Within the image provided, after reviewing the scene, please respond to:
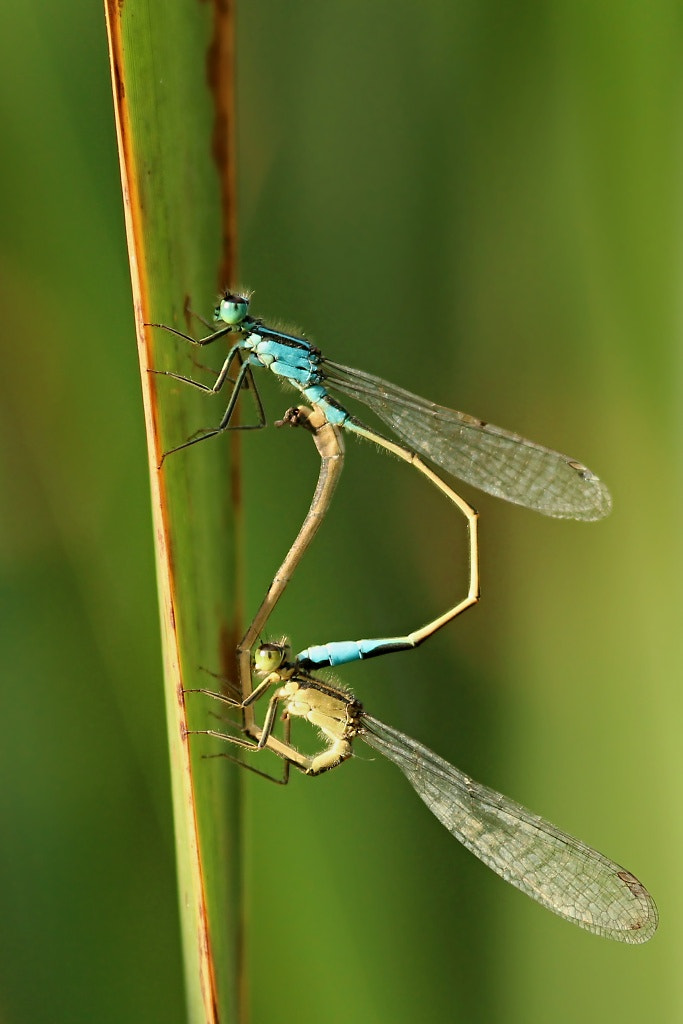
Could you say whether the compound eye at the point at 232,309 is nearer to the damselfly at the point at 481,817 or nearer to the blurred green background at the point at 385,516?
the blurred green background at the point at 385,516

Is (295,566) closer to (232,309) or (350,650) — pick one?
(350,650)

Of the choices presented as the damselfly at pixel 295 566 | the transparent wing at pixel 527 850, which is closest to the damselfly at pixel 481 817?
the transparent wing at pixel 527 850

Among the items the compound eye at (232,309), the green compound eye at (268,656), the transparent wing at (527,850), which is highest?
the compound eye at (232,309)

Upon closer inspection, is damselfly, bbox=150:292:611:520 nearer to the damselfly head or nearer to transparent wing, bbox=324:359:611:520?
transparent wing, bbox=324:359:611:520

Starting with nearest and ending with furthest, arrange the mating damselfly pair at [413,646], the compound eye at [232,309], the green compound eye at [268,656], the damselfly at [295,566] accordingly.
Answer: the compound eye at [232,309], the damselfly at [295,566], the mating damselfly pair at [413,646], the green compound eye at [268,656]

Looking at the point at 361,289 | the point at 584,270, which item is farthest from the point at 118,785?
the point at 584,270

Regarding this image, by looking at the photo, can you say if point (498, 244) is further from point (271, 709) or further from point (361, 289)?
point (271, 709)

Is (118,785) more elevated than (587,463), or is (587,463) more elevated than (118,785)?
(587,463)

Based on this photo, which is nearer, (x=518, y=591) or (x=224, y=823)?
(x=224, y=823)
